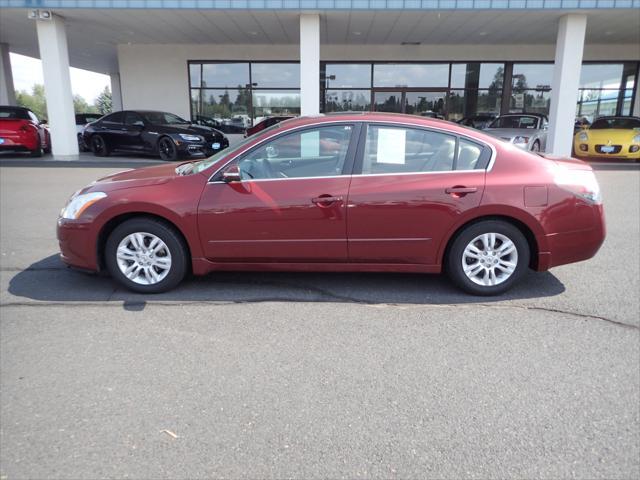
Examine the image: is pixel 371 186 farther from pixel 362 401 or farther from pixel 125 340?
pixel 125 340

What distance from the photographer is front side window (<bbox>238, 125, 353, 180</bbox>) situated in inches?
169

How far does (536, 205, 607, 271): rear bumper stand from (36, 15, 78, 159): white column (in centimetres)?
1504

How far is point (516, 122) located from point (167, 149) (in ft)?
35.0

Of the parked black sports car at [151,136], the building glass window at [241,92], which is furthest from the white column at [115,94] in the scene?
the parked black sports car at [151,136]

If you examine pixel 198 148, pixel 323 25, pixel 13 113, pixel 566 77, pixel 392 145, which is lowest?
pixel 198 148

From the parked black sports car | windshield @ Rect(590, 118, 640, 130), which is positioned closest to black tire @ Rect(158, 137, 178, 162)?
the parked black sports car

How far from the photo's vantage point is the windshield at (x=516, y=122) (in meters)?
14.8

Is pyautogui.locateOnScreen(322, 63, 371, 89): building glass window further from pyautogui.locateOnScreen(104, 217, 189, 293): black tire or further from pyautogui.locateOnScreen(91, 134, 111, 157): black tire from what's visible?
pyautogui.locateOnScreen(104, 217, 189, 293): black tire

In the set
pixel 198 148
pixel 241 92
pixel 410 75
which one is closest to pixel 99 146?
pixel 198 148

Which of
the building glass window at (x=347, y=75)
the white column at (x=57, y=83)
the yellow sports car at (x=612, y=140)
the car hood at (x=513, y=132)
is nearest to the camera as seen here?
the car hood at (x=513, y=132)

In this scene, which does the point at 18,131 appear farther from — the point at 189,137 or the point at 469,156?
the point at 469,156

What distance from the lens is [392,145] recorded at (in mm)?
4312

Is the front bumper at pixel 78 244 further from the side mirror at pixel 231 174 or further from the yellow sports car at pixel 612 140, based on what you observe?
the yellow sports car at pixel 612 140

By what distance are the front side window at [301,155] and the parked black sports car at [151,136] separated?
1110 cm
